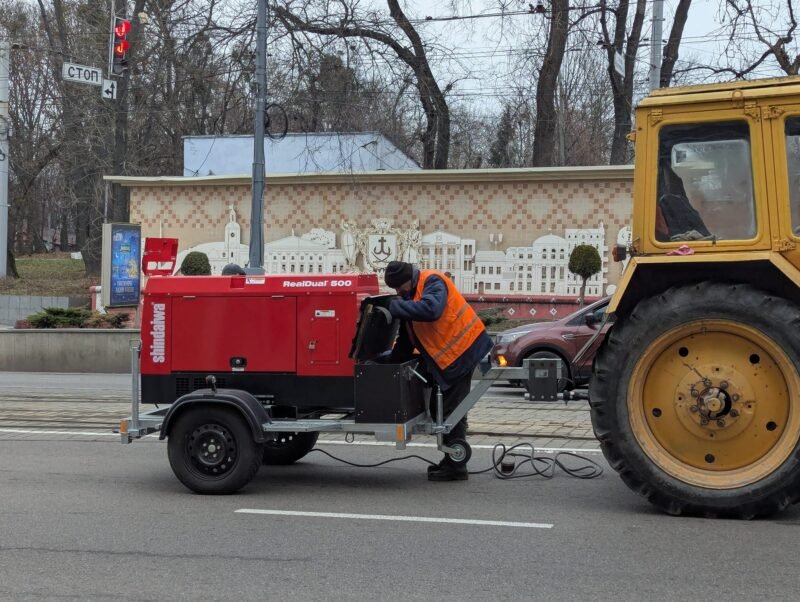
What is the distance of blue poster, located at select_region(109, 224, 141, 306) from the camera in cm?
2278

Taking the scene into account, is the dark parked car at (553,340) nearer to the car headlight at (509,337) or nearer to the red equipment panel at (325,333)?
the car headlight at (509,337)

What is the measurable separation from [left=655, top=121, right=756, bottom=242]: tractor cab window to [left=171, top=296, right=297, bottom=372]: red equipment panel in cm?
304

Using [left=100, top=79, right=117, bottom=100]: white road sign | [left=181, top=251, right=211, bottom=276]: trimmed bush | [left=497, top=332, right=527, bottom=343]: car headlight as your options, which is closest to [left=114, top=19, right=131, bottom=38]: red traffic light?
[left=100, top=79, right=117, bottom=100]: white road sign

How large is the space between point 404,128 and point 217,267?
947cm

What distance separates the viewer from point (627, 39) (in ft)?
86.2

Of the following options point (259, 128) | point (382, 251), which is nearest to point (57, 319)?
point (259, 128)

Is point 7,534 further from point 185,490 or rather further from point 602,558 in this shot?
point 602,558

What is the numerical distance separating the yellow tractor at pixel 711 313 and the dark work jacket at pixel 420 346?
131 cm

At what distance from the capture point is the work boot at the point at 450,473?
7.94 meters

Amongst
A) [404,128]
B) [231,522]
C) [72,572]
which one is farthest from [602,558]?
[404,128]

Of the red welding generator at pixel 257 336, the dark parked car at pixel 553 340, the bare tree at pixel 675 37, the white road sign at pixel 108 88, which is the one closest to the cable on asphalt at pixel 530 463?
the red welding generator at pixel 257 336

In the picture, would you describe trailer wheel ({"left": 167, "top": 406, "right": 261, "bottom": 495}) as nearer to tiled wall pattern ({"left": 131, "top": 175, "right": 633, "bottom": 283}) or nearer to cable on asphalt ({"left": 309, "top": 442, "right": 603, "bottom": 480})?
cable on asphalt ({"left": 309, "top": 442, "right": 603, "bottom": 480})

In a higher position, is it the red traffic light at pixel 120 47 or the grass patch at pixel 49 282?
the red traffic light at pixel 120 47

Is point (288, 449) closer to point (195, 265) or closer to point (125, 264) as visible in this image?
point (125, 264)
